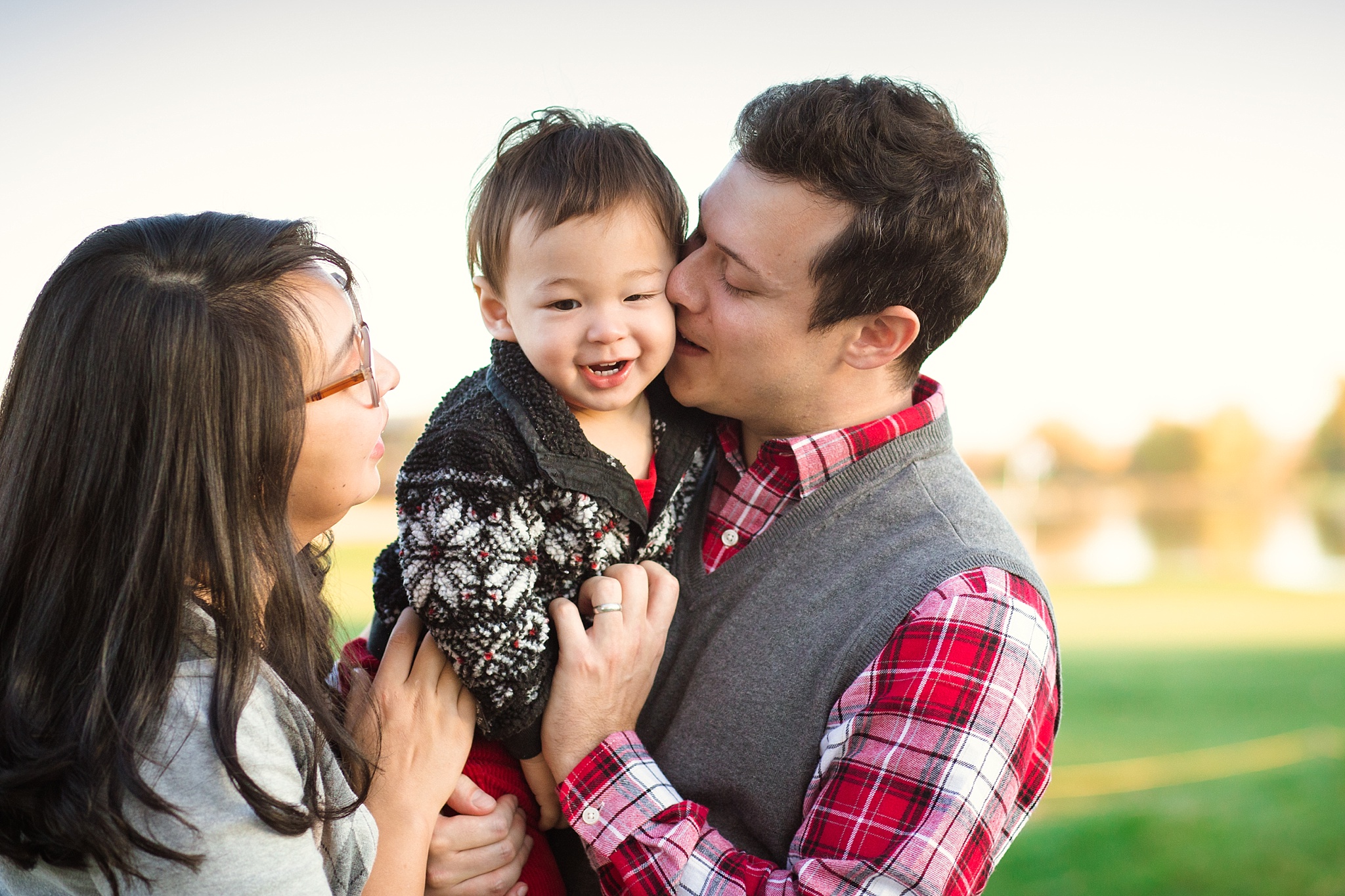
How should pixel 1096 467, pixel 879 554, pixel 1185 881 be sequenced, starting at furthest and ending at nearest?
1. pixel 1096 467
2. pixel 1185 881
3. pixel 879 554

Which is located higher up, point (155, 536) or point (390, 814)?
point (155, 536)

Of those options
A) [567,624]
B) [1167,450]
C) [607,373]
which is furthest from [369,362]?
[1167,450]

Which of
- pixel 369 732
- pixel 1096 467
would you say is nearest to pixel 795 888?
pixel 369 732

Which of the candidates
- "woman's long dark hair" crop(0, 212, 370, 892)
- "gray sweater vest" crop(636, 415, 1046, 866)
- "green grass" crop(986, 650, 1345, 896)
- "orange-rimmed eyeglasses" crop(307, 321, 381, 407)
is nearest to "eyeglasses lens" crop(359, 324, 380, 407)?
"orange-rimmed eyeglasses" crop(307, 321, 381, 407)

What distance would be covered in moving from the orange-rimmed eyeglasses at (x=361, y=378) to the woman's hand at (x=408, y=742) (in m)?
0.49

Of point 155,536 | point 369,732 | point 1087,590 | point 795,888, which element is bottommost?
point 1087,590

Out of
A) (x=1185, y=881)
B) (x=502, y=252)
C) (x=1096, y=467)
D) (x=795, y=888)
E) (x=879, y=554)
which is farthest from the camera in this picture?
(x=1096, y=467)

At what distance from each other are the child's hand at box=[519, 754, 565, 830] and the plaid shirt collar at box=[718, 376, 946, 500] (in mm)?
673

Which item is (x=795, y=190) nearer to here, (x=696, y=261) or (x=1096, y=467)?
(x=696, y=261)

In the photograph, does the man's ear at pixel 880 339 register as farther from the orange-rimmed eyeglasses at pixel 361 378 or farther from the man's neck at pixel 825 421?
the orange-rimmed eyeglasses at pixel 361 378

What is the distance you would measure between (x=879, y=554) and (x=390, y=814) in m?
0.91

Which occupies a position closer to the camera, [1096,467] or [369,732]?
[369,732]

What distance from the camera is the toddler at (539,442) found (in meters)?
1.73

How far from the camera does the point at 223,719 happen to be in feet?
4.07
